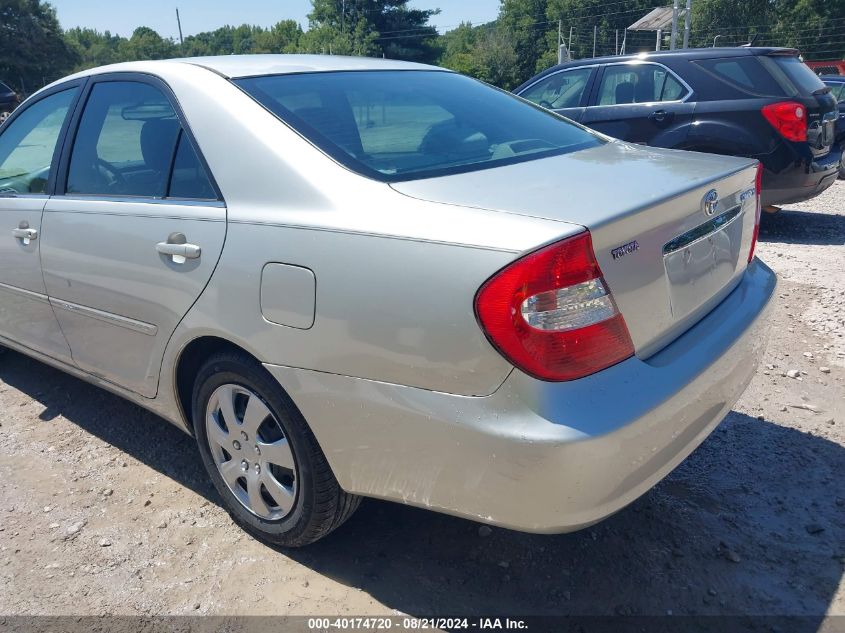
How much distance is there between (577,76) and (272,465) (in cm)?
634

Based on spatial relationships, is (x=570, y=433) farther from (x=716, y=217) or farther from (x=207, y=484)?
(x=207, y=484)

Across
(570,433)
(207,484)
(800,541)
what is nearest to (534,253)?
(570,433)

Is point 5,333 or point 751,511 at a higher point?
point 5,333

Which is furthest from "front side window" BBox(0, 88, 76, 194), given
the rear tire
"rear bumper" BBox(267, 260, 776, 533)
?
"rear bumper" BBox(267, 260, 776, 533)

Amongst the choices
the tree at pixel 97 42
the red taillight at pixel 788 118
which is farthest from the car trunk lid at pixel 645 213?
the tree at pixel 97 42

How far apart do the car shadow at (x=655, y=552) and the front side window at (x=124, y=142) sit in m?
1.25

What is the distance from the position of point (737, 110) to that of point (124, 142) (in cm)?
540

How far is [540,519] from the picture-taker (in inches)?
72.5

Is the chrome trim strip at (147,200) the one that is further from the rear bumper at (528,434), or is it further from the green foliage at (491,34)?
the green foliage at (491,34)

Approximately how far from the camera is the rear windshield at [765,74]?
20.8 ft

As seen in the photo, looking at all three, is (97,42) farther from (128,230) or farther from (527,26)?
(128,230)

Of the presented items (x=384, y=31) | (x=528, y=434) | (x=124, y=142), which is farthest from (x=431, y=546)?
(x=384, y=31)

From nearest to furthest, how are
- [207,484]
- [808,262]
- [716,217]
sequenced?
[716,217], [207,484], [808,262]

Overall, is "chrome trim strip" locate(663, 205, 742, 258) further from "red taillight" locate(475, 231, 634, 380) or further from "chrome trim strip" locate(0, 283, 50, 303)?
"chrome trim strip" locate(0, 283, 50, 303)
